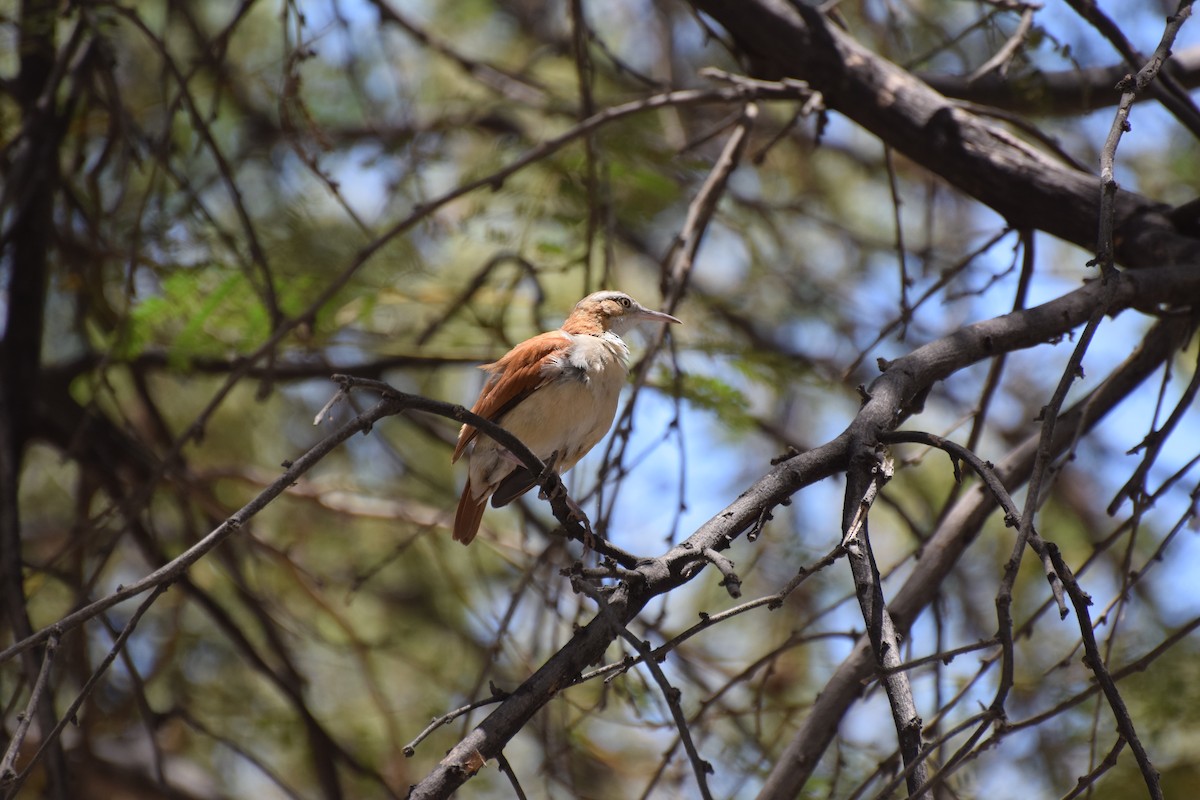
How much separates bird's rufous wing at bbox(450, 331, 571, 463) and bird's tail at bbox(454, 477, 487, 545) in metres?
0.19

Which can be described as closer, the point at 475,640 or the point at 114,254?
the point at 114,254

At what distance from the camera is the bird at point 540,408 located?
148 inches

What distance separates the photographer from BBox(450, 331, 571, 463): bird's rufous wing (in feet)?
12.4

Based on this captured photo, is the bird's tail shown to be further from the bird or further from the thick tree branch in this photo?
the thick tree branch

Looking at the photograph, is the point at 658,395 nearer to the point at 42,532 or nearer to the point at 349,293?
the point at 349,293

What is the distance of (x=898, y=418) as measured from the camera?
2.37 metres

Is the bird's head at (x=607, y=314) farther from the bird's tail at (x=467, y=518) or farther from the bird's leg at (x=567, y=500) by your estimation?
the bird's leg at (x=567, y=500)

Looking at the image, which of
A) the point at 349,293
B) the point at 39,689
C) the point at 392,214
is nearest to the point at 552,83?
the point at 392,214

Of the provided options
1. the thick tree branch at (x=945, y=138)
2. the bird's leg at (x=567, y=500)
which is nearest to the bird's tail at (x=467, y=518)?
the bird's leg at (x=567, y=500)

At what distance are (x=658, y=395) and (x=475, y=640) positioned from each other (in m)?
2.05

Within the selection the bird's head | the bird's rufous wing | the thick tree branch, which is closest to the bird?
the bird's rufous wing

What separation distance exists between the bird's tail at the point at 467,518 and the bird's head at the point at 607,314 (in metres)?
0.79

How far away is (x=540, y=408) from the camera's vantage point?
148 inches

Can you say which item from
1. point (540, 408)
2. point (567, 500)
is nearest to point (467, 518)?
point (540, 408)
